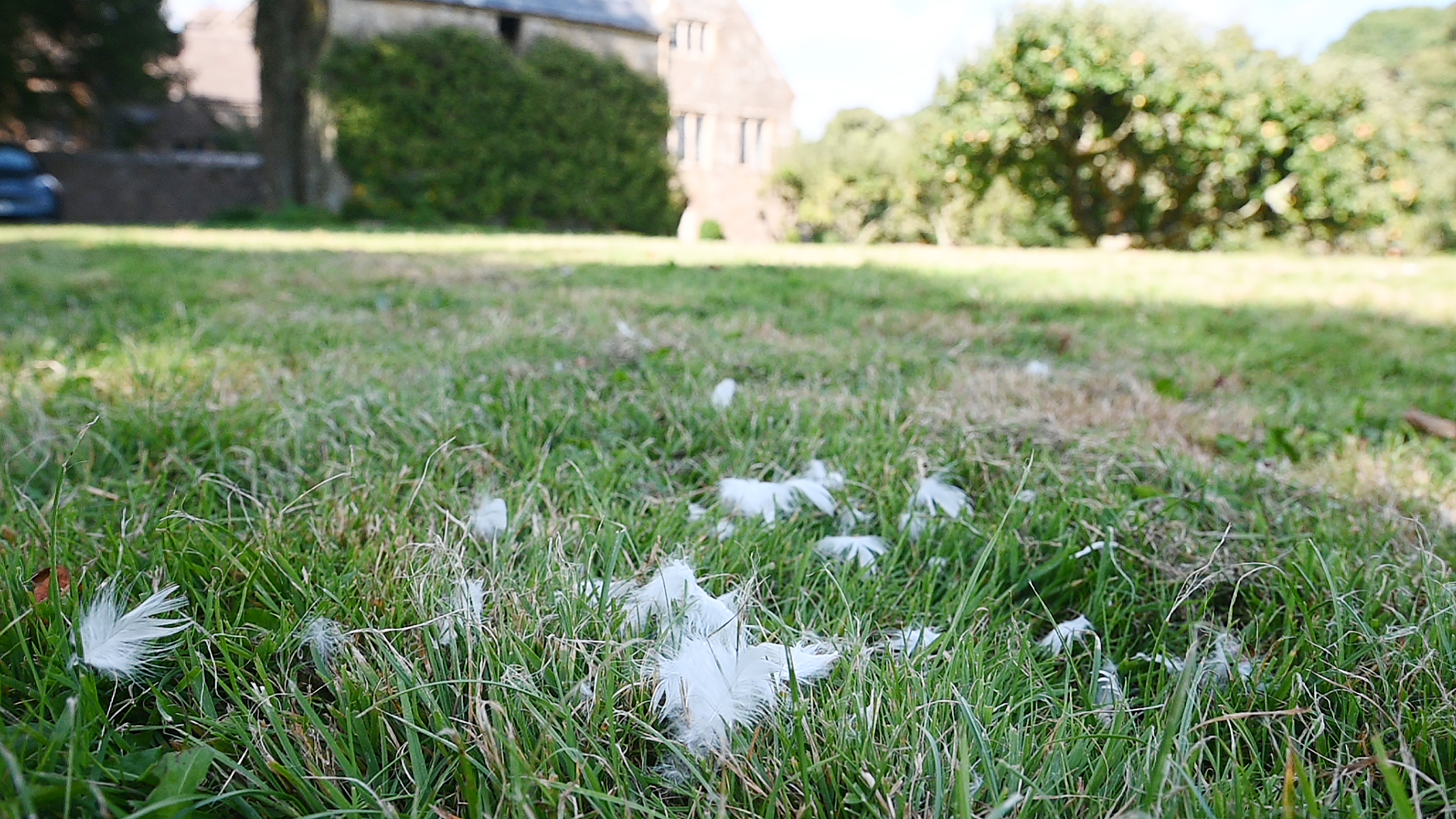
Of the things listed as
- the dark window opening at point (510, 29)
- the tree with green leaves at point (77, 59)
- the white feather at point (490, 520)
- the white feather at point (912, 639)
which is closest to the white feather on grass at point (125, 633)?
the white feather at point (490, 520)

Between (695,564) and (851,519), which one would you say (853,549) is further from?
(695,564)

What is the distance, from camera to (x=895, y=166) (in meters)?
19.7

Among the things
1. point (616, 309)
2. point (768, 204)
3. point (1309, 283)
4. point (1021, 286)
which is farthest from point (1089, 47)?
point (768, 204)

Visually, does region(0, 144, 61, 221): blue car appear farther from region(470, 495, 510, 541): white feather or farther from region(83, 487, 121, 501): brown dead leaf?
region(470, 495, 510, 541): white feather

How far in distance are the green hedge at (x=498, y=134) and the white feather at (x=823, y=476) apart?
14597mm

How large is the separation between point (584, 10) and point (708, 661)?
18.4m

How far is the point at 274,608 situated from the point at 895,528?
854 mm

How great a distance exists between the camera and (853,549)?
1.23 metres

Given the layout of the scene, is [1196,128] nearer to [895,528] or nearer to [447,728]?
[895,528]

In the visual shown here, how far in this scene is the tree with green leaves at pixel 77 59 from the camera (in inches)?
721

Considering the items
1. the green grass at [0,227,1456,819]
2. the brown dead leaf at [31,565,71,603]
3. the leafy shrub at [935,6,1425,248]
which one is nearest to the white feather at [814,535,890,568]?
the green grass at [0,227,1456,819]

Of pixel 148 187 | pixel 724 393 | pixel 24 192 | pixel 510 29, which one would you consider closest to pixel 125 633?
pixel 724 393

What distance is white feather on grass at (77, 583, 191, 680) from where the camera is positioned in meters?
0.80

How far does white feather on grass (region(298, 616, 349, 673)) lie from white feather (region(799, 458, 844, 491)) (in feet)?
2.61
